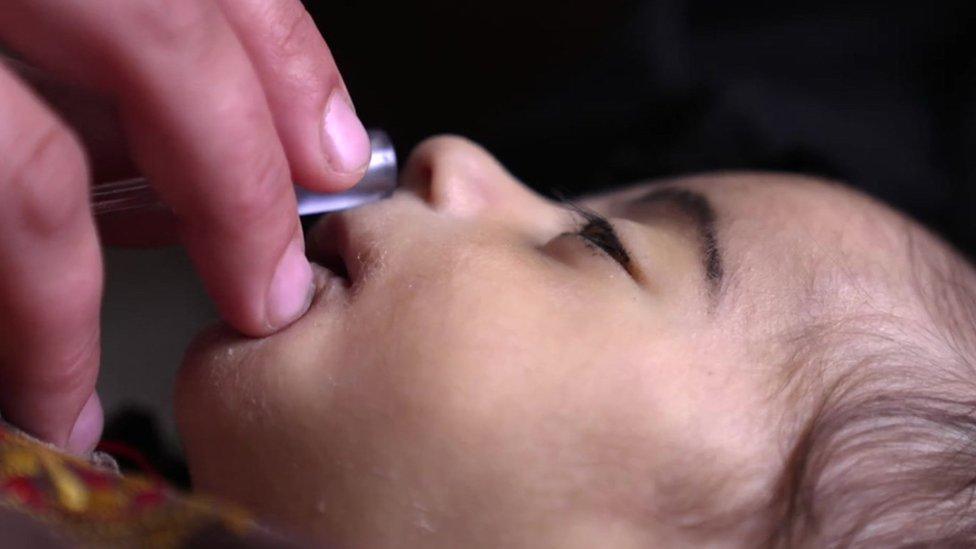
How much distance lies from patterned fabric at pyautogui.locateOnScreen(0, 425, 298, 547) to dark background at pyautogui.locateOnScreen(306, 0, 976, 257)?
2.68 feet

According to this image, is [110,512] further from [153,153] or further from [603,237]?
[603,237]

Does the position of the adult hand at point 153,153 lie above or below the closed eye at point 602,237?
above

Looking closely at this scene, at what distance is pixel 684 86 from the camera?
1.25 metres

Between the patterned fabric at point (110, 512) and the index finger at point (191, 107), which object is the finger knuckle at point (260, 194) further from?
the patterned fabric at point (110, 512)

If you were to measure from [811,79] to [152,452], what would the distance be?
0.89m

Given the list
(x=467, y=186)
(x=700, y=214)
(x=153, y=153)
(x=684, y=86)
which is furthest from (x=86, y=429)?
(x=684, y=86)

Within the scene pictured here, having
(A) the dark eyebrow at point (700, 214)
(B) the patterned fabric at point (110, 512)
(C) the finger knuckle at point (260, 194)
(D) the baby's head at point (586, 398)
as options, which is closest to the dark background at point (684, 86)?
(A) the dark eyebrow at point (700, 214)

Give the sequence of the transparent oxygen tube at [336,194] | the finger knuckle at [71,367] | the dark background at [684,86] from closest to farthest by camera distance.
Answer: the finger knuckle at [71,367]
the transparent oxygen tube at [336,194]
the dark background at [684,86]

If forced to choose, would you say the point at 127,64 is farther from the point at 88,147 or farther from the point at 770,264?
the point at 770,264

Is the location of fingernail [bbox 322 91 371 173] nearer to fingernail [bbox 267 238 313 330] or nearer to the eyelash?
fingernail [bbox 267 238 313 330]

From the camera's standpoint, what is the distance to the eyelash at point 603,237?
0.70 metres

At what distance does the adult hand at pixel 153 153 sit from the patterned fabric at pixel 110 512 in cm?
9

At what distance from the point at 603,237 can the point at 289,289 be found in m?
0.23

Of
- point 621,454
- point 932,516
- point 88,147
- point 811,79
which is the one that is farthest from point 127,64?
point 811,79
